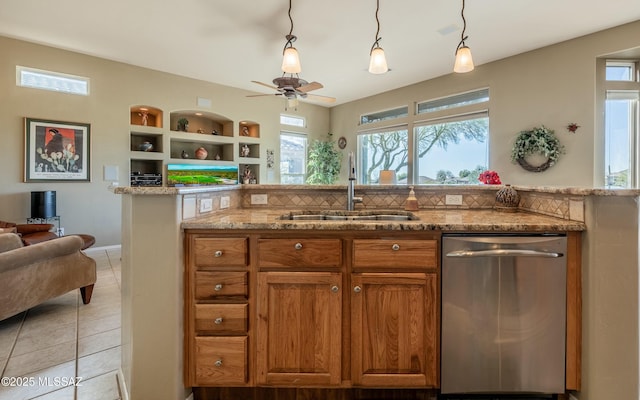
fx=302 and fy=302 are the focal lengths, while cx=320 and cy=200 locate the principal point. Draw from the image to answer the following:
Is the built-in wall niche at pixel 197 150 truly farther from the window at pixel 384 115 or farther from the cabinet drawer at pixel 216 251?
the cabinet drawer at pixel 216 251

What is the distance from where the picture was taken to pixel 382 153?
23.6 ft

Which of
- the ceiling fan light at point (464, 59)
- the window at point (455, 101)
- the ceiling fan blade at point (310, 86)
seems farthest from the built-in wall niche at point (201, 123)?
the ceiling fan light at point (464, 59)

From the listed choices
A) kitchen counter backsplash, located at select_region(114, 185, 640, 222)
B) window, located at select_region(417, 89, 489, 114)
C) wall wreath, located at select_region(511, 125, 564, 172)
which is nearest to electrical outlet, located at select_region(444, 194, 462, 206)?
kitchen counter backsplash, located at select_region(114, 185, 640, 222)

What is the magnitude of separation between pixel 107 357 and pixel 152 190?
1379mm

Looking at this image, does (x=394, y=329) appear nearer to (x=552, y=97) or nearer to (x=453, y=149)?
(x=552, y=97)

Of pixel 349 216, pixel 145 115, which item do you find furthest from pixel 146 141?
pixel 349 216

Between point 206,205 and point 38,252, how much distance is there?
5.24 feet

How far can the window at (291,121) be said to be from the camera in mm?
7413

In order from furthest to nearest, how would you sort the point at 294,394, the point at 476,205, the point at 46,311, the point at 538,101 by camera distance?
the point at 538,101
the point at 46,311
the point at 476,205
the point at 294,394

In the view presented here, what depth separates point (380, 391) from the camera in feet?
5.17

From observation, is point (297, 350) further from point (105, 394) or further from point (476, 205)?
point (476, 205)

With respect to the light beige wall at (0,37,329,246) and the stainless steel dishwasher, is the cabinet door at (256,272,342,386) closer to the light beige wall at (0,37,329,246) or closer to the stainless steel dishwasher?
the stainless steel dishwasher

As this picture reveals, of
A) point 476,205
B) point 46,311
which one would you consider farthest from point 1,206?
point 476,205

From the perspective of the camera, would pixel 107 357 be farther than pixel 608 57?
No
